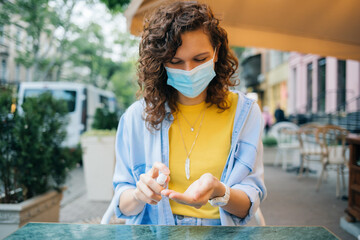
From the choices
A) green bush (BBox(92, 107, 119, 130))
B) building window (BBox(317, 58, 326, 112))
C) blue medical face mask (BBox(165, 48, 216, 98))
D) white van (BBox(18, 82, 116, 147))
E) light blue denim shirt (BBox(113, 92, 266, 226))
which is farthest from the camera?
building window (BBox(317, 58, 326, 112))

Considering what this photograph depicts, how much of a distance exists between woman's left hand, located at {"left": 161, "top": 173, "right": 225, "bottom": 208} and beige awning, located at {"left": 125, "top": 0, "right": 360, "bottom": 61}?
301 centimetres

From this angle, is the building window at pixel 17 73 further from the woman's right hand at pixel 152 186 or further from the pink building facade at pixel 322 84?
the woman's right hand at pixel 152 186

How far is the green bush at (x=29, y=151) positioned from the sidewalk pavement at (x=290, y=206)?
0.40 meters

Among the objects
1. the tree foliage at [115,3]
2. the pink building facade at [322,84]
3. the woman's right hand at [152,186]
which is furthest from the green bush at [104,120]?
the pink building facade at [322,84]

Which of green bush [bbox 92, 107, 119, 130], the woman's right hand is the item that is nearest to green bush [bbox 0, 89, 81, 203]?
the woman's right hand

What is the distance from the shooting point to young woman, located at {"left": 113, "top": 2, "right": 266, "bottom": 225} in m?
1.58

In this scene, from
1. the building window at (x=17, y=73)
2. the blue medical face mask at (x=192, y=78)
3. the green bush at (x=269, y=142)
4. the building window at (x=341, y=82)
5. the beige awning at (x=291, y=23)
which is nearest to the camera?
the blue medical face mask at (x=192, y=78)

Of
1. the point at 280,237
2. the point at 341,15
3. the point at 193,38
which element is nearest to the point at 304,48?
the point at 341,15

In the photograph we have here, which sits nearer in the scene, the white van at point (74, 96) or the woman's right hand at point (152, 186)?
the woman's right hand at point (152, 186)

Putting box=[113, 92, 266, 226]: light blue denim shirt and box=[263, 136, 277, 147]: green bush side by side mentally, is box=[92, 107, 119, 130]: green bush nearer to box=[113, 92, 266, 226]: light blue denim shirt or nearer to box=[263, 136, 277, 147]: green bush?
box=[113, 92, 266, 226]: light blue denim shirt

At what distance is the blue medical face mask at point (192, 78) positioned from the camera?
168 cm

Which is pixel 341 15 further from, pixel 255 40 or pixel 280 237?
pixel 280 237

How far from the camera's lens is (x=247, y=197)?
4.93ft

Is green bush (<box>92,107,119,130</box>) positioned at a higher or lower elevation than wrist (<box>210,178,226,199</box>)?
higher
